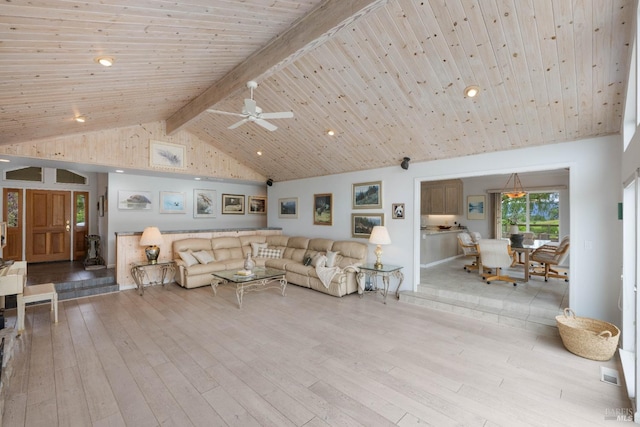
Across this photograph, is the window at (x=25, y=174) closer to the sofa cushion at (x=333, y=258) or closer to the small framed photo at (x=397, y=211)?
the sofa cushion at (x=333, y=258)

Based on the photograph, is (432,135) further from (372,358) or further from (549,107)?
(372,358)

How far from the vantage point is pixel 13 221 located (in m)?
7.04

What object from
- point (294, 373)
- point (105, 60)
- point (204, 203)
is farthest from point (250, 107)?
point (204, 203)

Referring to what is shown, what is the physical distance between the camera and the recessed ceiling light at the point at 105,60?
9.00 feet

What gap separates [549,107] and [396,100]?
69.4 inches

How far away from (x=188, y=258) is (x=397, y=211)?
438 cm

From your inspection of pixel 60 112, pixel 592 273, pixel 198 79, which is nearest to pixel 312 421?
pixel 592 273

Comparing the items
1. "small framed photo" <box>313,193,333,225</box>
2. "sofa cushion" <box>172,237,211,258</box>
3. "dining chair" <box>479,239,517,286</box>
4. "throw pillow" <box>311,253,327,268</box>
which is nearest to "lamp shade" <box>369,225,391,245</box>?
"throw pillow" <box>311,253,327,268</box>

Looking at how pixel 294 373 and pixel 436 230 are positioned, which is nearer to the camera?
pixel 294 373

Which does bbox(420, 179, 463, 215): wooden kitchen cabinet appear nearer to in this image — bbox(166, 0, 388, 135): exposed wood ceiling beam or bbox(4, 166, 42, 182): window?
bbox(166, 0, 388, 135): exposed wood ceiling beam

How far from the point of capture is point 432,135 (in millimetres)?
4398

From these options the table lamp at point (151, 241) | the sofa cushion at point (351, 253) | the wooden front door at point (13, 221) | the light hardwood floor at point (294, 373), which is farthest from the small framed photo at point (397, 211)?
the wooden front door at point (13, 221)

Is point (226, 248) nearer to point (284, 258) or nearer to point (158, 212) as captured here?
point (284, 258)

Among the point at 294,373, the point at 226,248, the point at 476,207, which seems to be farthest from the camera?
the point at 476,207
